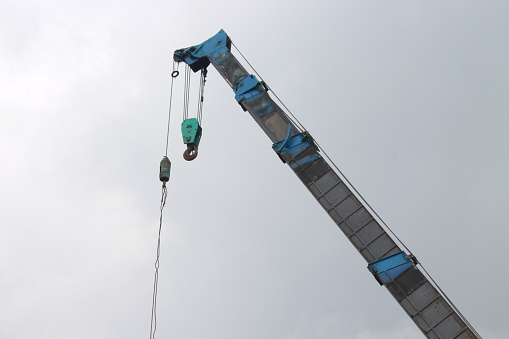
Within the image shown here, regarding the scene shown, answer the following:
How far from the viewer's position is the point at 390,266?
1438cm

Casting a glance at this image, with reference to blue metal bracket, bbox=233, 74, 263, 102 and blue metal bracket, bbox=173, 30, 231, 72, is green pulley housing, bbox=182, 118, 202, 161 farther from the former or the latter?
blue metal bracket, bbox=173, 30, 231, 72

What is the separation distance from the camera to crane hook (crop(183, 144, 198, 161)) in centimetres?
1728

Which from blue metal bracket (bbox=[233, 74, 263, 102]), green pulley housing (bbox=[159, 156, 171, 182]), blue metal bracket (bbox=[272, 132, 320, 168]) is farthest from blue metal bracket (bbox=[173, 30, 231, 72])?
blue metal bracket (bbox=[272, 132, 320, 168])

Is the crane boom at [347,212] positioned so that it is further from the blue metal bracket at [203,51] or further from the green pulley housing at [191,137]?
the green pulley housing at [191,137]

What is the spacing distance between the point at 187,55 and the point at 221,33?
1263 millimetres

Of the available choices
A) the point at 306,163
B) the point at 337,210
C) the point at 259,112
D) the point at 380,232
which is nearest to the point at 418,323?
the point at 380,232

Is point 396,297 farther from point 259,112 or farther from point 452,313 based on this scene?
point 259,112

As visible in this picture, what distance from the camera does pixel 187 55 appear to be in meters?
18.8

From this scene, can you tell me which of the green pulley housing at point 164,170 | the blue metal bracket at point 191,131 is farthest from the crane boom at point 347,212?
the green pulley housing at point 164,170

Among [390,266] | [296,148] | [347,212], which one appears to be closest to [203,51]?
[296,148]

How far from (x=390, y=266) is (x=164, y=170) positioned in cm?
663

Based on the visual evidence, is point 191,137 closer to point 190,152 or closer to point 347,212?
point 190,152

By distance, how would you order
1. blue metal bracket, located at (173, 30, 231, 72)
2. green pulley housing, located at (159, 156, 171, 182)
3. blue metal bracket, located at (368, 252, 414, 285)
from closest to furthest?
blue metal bracket, located at (368, 252, 414, 285), green pulley housing, located at (159, 156, 171, 182), blue metal bracket, located at (173, 30, 231, 72)

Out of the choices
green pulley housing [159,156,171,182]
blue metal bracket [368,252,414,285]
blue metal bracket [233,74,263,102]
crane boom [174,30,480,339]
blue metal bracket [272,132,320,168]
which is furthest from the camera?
blue metal bracket [233,74,263,102]
